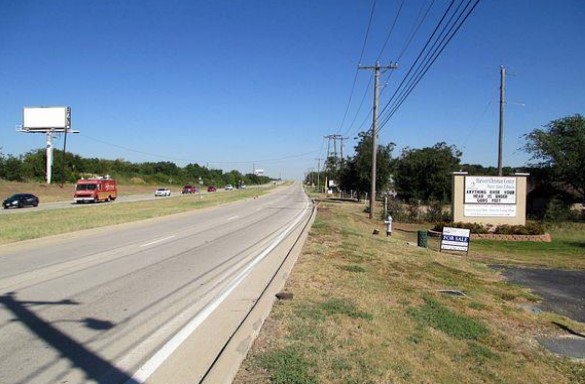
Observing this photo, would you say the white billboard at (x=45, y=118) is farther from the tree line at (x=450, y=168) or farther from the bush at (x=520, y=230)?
the bush at (x=520, y=230)

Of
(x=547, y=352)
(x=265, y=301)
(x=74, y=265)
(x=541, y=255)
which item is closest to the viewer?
(x=547, y=352)

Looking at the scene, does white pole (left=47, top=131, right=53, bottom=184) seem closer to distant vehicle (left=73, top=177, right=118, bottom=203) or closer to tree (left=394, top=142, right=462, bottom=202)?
distant vehicle (left=73, top=177, right=118, bottom=203)

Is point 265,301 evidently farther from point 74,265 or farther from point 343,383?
point 74,265

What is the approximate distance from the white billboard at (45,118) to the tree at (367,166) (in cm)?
5428

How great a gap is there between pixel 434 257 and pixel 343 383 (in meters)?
13.3

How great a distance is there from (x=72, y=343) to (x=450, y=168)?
157ft

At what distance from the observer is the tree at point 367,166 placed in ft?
183

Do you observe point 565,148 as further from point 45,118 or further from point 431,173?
point 45,118

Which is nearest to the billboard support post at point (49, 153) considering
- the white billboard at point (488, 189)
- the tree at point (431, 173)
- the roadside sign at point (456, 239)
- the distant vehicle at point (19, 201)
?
the distant vehicle at point (19, 201)

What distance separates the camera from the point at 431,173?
5028 centimetres

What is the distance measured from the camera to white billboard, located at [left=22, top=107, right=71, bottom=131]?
295ft

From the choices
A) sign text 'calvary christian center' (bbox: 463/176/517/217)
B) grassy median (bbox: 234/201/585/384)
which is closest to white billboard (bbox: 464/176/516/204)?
sign text 'calvary christian center' (bbox: 463/176/517/217)

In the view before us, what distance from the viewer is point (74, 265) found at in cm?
1226

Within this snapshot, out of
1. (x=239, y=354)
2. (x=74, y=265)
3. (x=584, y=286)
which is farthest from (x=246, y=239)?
(x=239, y=354)
